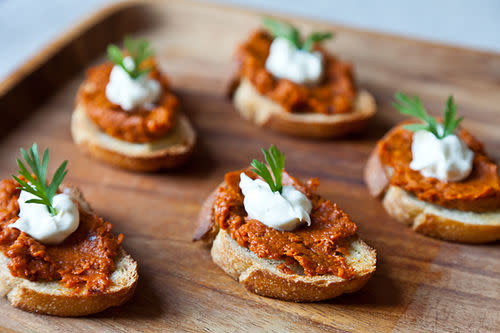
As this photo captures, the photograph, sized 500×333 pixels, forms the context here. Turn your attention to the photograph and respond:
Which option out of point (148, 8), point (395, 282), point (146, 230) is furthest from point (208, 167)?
point (148, 8)

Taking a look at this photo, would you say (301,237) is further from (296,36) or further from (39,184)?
(296,36)

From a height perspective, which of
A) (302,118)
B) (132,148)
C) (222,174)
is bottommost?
(222,174)

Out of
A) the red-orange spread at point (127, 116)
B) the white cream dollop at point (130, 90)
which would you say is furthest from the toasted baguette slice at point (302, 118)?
the white cream dollop at point (130, 90)

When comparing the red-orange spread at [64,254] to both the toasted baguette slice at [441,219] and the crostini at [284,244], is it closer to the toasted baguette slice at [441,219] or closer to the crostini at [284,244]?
the crostini at [284,244]

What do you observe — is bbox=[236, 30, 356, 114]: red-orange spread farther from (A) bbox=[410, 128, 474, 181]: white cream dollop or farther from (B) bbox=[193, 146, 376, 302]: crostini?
(B) bbox=[193, 146, 376, 302]: crostini

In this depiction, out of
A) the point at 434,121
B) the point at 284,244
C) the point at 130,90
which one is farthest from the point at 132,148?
the point at 434,121

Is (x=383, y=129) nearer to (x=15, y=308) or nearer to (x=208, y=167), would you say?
(x=208, y=167)
